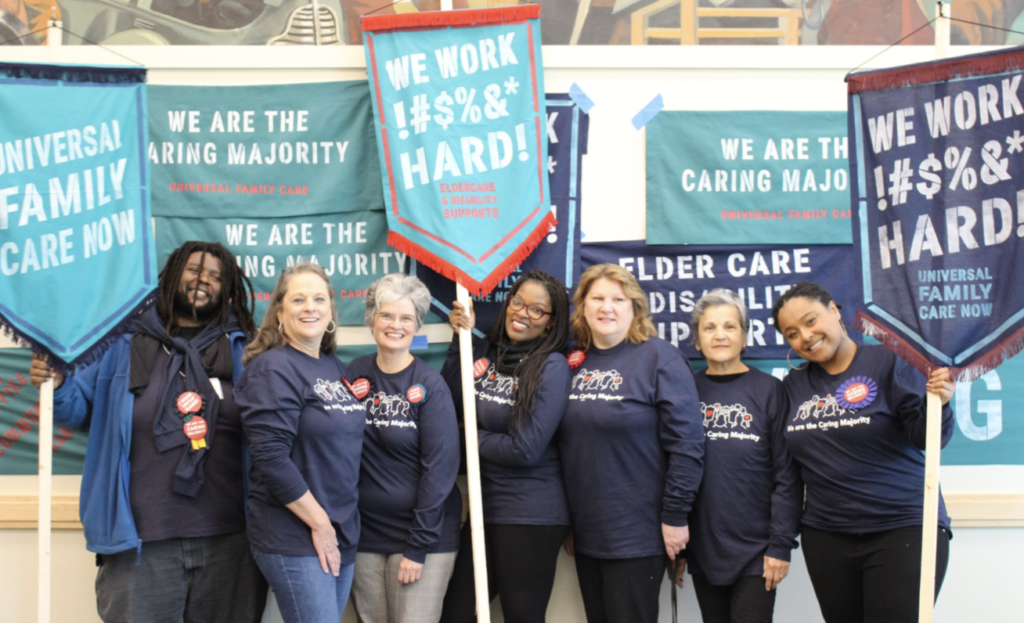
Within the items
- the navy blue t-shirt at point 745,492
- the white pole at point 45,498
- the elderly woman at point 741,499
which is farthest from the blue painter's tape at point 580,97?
the white pole at point 45,498

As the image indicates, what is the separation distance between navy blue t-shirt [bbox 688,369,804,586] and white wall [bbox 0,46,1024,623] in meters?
0.88

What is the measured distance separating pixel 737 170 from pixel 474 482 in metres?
1.75

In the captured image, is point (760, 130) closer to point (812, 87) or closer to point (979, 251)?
point (812, 87)

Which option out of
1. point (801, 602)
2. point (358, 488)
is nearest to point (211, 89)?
point (358, 488)

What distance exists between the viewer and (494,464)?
273cm

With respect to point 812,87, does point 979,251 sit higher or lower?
lower

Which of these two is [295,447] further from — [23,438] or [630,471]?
[23,438]

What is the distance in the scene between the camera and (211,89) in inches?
128

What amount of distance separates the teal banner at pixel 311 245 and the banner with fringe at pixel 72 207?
21.0 inches

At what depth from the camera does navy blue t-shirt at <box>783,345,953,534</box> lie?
7.79ft

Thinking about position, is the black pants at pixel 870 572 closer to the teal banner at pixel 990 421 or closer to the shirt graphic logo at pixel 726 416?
the shirt graphic logo at pixel 726 416

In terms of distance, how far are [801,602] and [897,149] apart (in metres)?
1.87

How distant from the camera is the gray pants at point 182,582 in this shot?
2.43 metres

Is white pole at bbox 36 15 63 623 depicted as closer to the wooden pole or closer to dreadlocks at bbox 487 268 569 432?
dreadlocks at bbox 487 268 569 432
